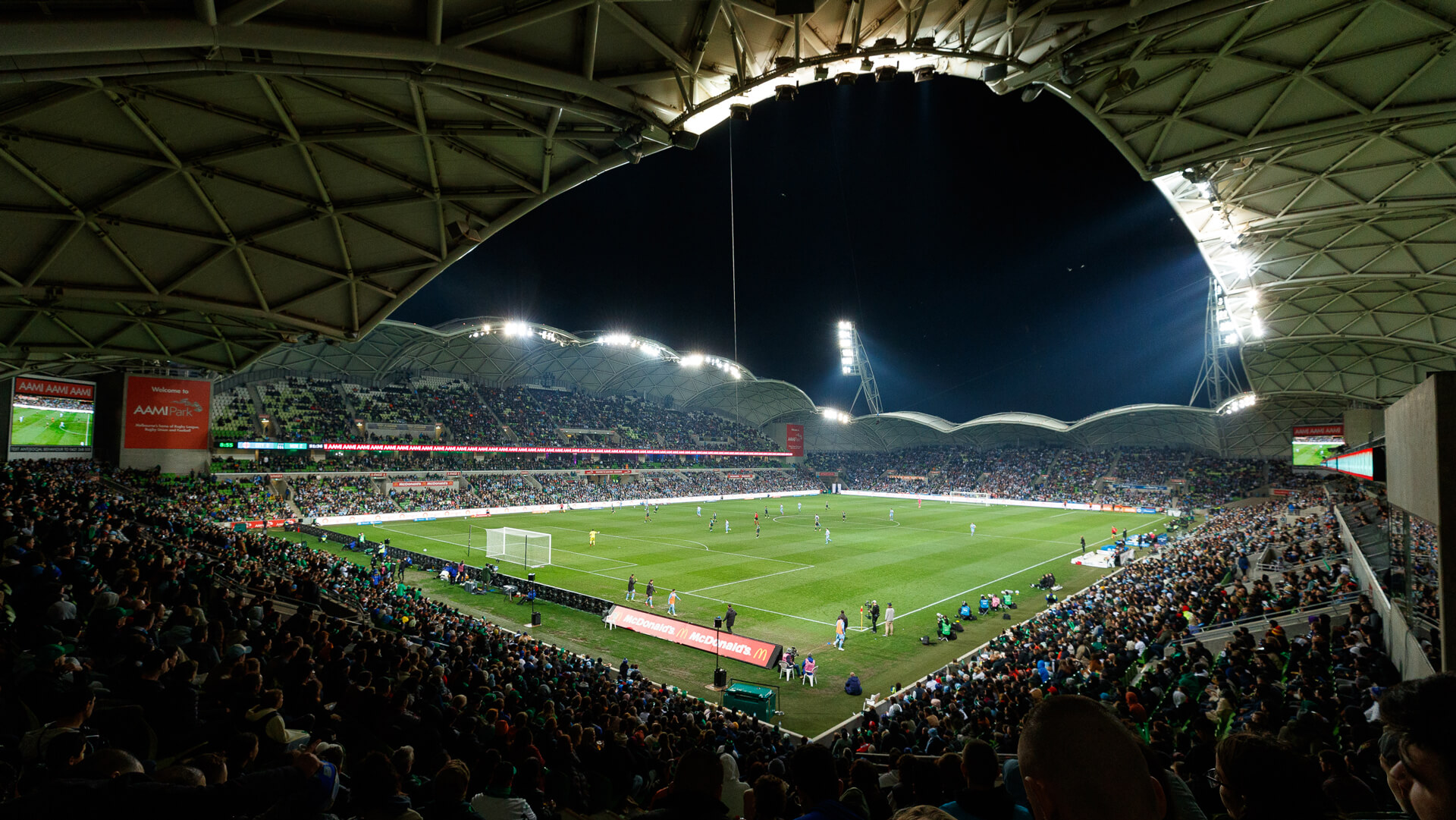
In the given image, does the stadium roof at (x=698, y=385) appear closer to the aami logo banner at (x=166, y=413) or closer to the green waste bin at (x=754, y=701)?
the aami logo banner at (x=166, y=413)

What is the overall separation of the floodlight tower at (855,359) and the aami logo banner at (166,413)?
61.5m

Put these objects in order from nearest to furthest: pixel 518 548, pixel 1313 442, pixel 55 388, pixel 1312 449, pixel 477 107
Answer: pixel 477 107 < pixel 518 548 < pixel 55 388 < pixel 1312 449 < pixel 1313 442

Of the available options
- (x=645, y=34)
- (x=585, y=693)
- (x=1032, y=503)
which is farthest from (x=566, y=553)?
(x=1032, y=503)

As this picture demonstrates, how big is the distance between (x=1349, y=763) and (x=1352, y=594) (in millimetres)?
15318

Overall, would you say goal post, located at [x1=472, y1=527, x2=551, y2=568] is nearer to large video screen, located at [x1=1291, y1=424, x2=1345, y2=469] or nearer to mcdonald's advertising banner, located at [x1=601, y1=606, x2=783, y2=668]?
mcdonald's advertising banner, located at [x1=601, y1=606, x2=783, y2=668]

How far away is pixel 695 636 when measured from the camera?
20953mm

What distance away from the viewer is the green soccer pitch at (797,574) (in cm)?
1973

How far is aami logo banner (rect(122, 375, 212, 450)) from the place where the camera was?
39906 mm

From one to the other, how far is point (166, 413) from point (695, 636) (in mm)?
41391

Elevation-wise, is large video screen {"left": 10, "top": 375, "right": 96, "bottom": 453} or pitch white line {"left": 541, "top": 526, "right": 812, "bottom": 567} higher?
large video screen {"left": 10, "top": 375, "right": 96, "bottom": 453}

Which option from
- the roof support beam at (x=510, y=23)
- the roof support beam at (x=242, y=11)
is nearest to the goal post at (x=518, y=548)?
the roof support beam at (x=510, y=23)

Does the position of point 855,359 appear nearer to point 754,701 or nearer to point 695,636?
point 695,636

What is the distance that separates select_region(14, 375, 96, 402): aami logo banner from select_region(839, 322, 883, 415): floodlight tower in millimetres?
66735

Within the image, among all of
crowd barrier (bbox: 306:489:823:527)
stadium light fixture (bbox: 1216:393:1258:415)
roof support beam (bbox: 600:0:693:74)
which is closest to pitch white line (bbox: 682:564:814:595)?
roof support beam (bbox: 600:0:693:74)
